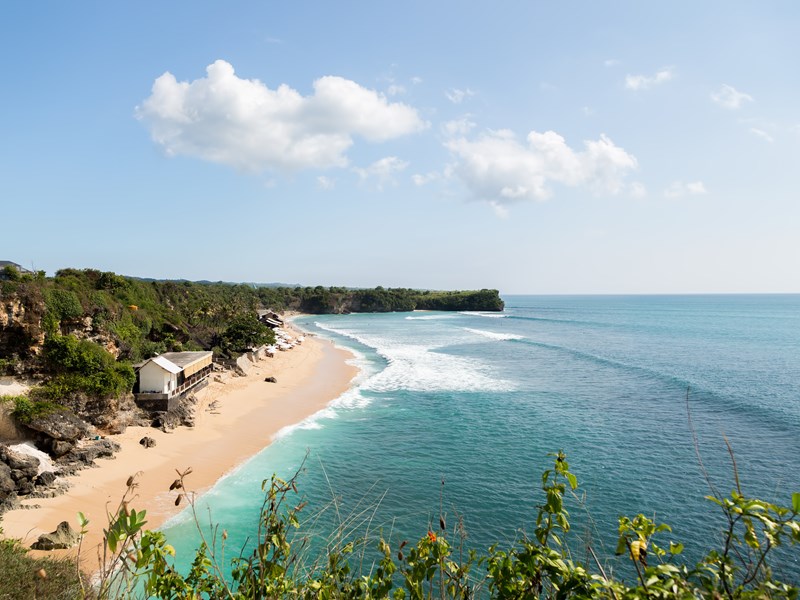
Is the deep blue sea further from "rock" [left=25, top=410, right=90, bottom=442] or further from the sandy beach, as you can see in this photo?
"rock" [left=25, top=410, right=90, bottom=442]

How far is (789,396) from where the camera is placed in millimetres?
33938

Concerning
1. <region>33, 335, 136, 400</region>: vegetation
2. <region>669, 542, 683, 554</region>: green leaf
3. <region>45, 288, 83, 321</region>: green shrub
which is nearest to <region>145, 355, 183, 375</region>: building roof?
<region>33, 335, 136, 400</region>: vegetation

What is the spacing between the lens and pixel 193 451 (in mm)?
23688

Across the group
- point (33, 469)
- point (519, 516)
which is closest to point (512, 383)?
point (519, 516)

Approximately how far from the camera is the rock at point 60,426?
20266mm

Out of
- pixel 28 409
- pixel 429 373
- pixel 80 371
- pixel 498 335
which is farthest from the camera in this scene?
pixel 498 335

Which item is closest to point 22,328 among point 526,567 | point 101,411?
point 101,411

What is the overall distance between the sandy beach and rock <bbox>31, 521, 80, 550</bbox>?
36 cm

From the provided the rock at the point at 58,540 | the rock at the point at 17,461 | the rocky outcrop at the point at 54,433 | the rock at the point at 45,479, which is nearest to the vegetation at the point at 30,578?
the rock at the point at 58,540

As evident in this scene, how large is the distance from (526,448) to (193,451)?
17192 millimetres

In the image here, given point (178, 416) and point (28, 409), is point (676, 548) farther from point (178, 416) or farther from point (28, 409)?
point (178, 416)

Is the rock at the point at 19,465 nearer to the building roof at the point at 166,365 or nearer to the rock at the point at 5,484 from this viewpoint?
the rock at the point at 5,484

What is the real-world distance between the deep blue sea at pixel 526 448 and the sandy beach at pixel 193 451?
4.54ft

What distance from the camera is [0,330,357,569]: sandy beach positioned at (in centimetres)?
1631
